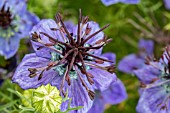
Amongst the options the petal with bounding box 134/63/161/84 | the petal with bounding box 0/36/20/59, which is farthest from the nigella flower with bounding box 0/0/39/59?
the petal with bounding box 134/63/161/84

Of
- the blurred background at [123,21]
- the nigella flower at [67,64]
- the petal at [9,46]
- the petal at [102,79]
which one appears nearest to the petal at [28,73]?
the nigella flower at [67,64]

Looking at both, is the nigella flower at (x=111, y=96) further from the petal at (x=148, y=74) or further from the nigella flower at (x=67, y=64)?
the nigella flower at (x=67, y=64)

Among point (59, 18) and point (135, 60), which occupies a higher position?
point (59, 18)

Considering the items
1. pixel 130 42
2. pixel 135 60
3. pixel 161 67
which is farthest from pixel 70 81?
A: pixel 130 42

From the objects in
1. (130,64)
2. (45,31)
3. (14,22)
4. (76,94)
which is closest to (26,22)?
(14,22)

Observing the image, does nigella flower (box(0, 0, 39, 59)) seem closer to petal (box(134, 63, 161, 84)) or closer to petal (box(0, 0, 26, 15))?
petal (box(0, 0, 26, 15))

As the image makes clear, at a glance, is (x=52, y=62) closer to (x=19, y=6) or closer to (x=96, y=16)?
(x=19, y=6)
